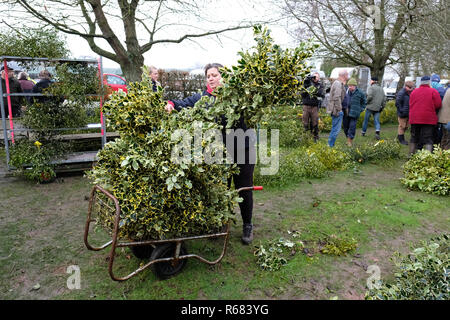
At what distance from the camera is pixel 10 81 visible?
6312mm

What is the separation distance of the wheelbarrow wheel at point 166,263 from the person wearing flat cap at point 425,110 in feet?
21.0

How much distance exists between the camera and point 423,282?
2.47m

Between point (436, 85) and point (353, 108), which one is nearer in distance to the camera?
point (436, 85)

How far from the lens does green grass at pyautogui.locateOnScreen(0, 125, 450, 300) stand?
293 centimetres

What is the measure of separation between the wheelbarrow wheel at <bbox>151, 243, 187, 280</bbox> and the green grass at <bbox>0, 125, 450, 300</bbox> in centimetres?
7

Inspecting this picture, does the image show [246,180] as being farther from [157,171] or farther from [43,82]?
[43,82]

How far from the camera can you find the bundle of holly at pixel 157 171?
265cm

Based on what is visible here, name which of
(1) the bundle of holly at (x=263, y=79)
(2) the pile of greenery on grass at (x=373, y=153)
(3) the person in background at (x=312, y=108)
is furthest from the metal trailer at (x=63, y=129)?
(2) the pile of greenery on grass at (x=373, y=153)

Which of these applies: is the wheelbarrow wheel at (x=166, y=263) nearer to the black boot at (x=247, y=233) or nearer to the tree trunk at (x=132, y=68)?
the black boot at (x=247, y=233)

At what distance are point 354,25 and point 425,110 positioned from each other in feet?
17.1

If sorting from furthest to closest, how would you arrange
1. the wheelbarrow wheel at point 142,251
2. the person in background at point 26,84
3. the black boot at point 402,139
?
1. the black boot at point 402,139
2. the person in background at point 26,84
3. the wheelbarrow wheel at point 142,251

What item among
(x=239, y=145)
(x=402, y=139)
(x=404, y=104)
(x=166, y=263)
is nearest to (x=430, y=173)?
(x=404, y=104)
